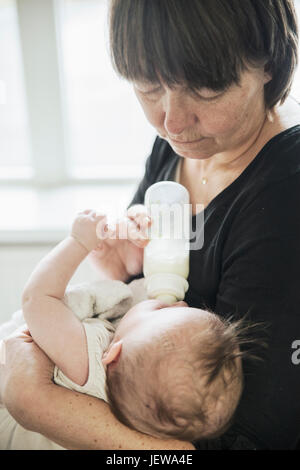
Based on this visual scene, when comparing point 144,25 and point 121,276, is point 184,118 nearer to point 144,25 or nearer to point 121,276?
point 144,25

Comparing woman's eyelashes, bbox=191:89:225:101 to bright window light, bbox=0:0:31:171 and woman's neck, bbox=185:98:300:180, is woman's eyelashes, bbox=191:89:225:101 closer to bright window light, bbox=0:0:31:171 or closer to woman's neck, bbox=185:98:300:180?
woman's neck, bbox=185:98:300:180

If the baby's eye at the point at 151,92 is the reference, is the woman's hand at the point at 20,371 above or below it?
below

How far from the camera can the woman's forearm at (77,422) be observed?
2.86 feet

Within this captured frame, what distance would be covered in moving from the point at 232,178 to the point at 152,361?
0.41 metres

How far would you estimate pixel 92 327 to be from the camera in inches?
38.7

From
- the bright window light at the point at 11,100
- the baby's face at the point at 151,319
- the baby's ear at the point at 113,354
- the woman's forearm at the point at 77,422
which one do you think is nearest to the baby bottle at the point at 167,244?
the baby's face at the point at 151,319

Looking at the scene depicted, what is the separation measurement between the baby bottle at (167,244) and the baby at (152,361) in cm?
3

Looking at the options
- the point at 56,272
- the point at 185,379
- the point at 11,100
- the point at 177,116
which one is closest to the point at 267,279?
the point at 185,379

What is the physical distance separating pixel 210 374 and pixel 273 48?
569mm

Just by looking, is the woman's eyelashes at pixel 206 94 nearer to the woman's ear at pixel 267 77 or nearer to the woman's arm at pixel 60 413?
the woman's ear at pixel 267 77

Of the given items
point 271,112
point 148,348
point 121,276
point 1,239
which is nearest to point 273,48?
point 271,112

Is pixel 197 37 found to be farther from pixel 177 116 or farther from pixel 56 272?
pixel 56 272

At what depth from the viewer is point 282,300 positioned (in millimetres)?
794

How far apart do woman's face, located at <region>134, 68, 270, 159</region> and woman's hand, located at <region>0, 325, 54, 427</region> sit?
51 cm
